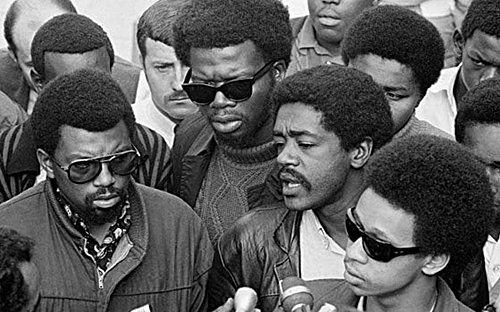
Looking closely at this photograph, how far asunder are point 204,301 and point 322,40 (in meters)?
2.04

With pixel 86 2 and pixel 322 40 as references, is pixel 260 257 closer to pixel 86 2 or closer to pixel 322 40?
pixel 322 40

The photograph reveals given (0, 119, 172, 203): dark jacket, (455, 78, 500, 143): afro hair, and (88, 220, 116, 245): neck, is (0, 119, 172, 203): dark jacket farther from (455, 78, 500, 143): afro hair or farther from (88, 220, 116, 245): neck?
(455, 78, 500, 143): afro hair

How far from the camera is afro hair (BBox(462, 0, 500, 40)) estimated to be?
17.0ft

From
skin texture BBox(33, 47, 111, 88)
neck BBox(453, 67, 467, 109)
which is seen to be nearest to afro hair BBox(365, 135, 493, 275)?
neck BBox(453, 67, 467, 109)

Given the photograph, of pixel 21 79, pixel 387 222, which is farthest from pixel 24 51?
pixel 387 222

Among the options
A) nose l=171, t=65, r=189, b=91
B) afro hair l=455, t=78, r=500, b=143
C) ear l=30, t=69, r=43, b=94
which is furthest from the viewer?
nose l=171, t=65, r=189, b=91

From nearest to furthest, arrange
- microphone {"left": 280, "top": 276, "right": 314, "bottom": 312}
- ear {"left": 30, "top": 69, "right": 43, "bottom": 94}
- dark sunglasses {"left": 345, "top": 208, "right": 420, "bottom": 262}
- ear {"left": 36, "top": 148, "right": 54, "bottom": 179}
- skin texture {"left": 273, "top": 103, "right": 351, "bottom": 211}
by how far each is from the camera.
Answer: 1. microphone {"left": 280, "top": 276, "right": 314, "bottom": 312}
2. dark sunglasses {"left": 345, "top": 208, "right": 420, "bottom": 262}
3. skin texture {"left": 273, "top": 103, "right": 351, "bottom": 211}
4. ear {"left": 36, "top": 148, "right": 54, "bottom": 179}
5. ear {"left": 30, "top": 69, "right": 43, "bottom": 94}

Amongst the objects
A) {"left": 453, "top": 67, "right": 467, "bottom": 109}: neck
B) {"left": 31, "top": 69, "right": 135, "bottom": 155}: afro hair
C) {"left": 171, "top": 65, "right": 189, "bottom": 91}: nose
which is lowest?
{"left": 453, "top": 67, "right": 467, "bottom": 109}: neck

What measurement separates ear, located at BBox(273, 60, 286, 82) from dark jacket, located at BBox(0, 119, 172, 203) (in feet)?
1.92

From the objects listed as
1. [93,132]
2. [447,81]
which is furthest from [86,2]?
→ [93,132]

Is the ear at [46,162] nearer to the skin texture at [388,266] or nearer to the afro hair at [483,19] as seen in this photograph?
the skin texture at [388,266]

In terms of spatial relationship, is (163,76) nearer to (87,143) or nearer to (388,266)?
(87,143)

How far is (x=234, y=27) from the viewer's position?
4875 millimetres

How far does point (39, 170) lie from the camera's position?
5.05 meters
